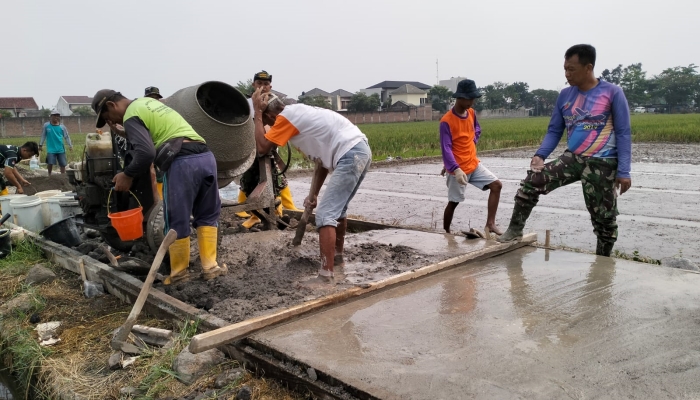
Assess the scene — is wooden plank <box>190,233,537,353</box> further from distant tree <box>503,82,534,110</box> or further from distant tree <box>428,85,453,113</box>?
distant tree <box>503,82,534,110</box>

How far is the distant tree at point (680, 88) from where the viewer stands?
78.5 metres

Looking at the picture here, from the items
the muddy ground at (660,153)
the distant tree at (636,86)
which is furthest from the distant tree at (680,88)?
the muddy ground at (660,153)

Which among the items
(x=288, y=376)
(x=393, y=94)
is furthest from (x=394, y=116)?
(x=288, y=376)

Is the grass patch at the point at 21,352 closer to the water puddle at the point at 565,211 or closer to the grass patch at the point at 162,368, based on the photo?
the grass patch at the point at 162,368

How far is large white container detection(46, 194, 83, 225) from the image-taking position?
21.3 feet

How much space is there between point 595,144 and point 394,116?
56.8 m

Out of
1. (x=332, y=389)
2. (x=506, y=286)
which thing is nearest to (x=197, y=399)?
(x=332, y=389)

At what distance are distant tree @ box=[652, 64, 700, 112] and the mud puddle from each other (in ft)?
283

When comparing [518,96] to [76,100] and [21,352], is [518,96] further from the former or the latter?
[21,352]

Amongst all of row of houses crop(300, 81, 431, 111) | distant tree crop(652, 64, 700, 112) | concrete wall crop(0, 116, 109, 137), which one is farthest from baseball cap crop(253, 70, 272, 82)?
distant tree crop(652, 64, 700, 112)

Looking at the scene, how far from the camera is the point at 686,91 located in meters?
78.1

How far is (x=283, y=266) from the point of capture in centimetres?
445

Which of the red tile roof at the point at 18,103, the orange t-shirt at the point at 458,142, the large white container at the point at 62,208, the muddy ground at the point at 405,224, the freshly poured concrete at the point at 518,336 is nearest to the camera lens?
the freshly poured concrete at the point at 518,336

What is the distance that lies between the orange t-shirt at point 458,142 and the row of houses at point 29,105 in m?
63.7
